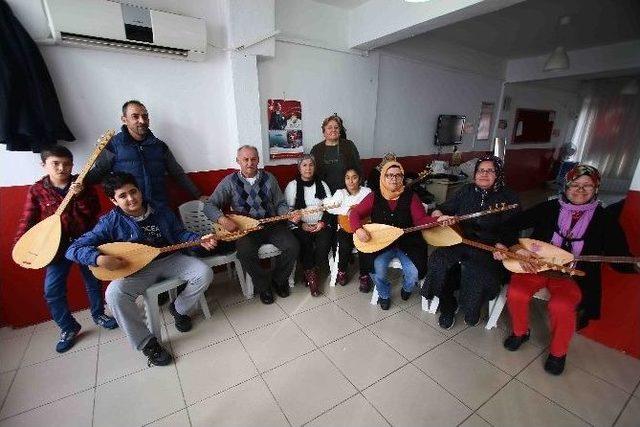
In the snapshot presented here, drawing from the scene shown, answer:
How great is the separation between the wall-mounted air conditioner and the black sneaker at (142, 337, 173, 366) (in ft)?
6.61

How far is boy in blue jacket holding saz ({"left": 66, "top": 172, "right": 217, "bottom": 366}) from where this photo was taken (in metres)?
1.67

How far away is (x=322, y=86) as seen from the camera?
121 inches

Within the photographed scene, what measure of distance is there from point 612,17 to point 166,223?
5065 millimetres

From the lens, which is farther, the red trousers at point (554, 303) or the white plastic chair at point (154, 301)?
the white plastic chair at point (154, 301)

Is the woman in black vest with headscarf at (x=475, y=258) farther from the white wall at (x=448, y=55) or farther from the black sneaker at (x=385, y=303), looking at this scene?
the white wall at (x=448, y=55)

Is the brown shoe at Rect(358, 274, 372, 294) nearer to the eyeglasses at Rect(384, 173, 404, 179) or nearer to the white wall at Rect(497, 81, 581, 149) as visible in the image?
the eyeglasses at Rect(384, 173, 404, 179)

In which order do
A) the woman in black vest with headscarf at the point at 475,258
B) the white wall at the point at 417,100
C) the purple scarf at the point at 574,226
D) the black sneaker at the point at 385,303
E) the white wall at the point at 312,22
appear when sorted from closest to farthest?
the purple scarf at the point at 574,226 → the woman in black vest with headscarf at the point at 475,258 → the black sneaker at the point at 385,303 → the white wall at the point at 312,22 → the white wall at the point at 417,100

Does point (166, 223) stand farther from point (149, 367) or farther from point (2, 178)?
point (2, 178)

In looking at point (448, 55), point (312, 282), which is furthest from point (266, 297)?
Result: point (448, 55)

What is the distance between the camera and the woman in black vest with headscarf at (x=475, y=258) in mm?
1932

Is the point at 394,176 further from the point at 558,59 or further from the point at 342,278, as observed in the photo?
the point at 558,59

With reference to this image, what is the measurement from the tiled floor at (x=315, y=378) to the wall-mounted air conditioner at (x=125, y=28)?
80.3 inches

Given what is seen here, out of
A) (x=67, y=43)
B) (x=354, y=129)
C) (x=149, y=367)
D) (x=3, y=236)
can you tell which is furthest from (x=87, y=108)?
(x=354, y=129)

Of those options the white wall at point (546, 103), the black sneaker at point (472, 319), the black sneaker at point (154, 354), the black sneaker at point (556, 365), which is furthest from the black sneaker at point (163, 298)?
the white wall at point (546, 103)
